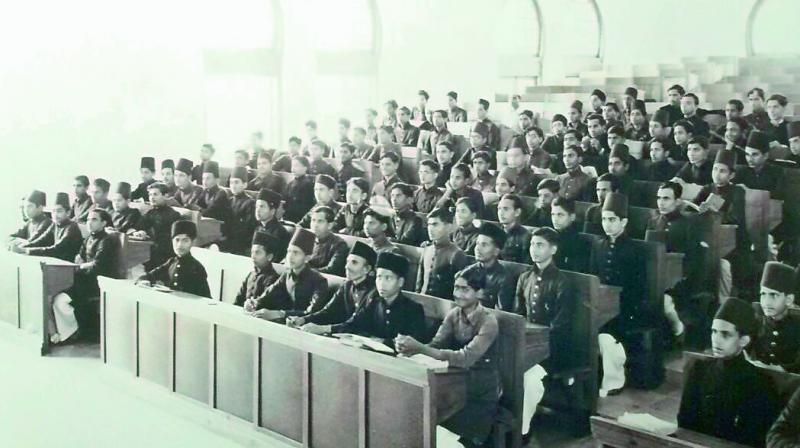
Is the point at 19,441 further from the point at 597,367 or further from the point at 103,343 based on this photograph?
the point at 597,367

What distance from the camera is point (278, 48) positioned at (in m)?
9.05

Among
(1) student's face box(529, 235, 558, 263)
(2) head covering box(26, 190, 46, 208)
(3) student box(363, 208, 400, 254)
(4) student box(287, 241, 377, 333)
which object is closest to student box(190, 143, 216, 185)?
(2) head covering box(26, 190, 46, 208)

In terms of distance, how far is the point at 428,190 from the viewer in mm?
6578

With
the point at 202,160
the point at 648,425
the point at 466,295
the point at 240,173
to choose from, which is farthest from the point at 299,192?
the point at 648,425

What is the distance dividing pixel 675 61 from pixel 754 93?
0.72 meters

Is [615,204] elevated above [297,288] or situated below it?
above

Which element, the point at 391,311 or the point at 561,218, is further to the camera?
the point at 561,218

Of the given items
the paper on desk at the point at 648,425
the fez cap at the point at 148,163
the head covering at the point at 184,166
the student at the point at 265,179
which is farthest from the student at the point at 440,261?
the fez cap at the point at 148,163

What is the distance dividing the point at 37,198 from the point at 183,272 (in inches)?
98.0

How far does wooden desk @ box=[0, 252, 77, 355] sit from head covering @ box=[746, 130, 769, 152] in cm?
452

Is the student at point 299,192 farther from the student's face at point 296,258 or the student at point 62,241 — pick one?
the student's face at point 296,258

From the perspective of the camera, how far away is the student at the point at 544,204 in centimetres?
563

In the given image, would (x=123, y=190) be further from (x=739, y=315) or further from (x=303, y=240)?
(x=739, y=315)

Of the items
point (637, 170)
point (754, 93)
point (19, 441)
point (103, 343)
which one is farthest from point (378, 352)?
point (754, 93)
